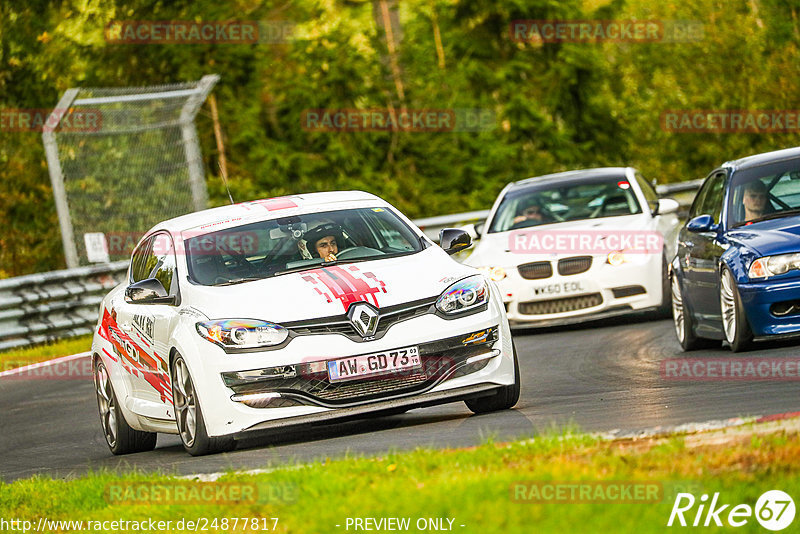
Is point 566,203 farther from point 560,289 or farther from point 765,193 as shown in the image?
point 765,193

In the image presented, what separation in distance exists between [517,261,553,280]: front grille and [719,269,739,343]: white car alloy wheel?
173 inches

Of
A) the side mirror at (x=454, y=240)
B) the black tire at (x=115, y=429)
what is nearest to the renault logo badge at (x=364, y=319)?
the side mirror at (x=454, y=240)

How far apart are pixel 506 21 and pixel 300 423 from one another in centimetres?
2978

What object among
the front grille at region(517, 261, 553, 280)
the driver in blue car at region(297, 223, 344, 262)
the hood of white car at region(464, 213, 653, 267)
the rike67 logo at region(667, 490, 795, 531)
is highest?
the driver in blue car at region(297, 223, 344, 262)

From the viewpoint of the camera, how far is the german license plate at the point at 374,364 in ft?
29.2

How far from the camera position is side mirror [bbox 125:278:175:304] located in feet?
32.1

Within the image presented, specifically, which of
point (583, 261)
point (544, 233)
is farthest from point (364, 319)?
point (544, 233)

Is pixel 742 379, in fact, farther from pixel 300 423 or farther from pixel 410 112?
pixel 410 112

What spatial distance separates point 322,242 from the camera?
10.2m

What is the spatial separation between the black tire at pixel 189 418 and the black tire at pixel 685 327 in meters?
4.69

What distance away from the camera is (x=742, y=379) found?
32.8ft

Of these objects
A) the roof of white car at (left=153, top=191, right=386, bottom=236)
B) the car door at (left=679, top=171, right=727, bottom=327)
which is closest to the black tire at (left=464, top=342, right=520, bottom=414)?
the roof of white car at (left=153, top=191, right=386, bottom=236)

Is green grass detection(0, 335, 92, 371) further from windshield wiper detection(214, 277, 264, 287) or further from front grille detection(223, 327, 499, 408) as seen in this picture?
front grille detection(223, 327, 499, 408)

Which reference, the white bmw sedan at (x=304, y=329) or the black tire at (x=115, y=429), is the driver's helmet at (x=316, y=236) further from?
the black tire at (x=115, y=429)
